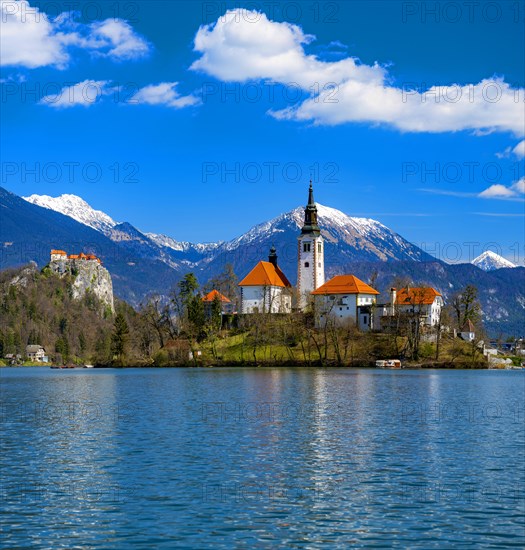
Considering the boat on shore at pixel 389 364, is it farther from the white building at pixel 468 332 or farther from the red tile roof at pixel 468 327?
the red tile roof at pixel 468 327

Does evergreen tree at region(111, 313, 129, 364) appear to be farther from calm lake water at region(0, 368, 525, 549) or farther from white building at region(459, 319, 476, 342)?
calm lake water at region(0, 368, 525, 549)

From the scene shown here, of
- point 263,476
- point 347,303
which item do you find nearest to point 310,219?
point 347,303

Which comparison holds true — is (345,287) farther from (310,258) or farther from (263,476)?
(263,476)

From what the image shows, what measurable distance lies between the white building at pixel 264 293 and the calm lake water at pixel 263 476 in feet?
345

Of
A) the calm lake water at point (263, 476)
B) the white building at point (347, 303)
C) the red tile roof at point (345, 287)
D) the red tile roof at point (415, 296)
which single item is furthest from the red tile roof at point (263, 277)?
the calm lake water at point (263, 476)

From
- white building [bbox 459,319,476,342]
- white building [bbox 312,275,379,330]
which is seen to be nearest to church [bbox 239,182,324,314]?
white building [bbox 312,275,379,330]

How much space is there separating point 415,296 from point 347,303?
618 inches

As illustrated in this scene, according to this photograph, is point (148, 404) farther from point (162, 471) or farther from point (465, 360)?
point (465, 360)

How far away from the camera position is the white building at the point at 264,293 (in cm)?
16912

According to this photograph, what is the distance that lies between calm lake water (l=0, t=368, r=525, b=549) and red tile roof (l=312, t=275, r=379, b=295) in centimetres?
9679

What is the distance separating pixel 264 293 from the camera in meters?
167

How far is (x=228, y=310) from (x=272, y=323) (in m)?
23.8

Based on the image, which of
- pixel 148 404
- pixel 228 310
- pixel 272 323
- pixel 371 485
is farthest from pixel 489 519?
pixel 228 310

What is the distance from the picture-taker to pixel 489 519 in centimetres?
2664
